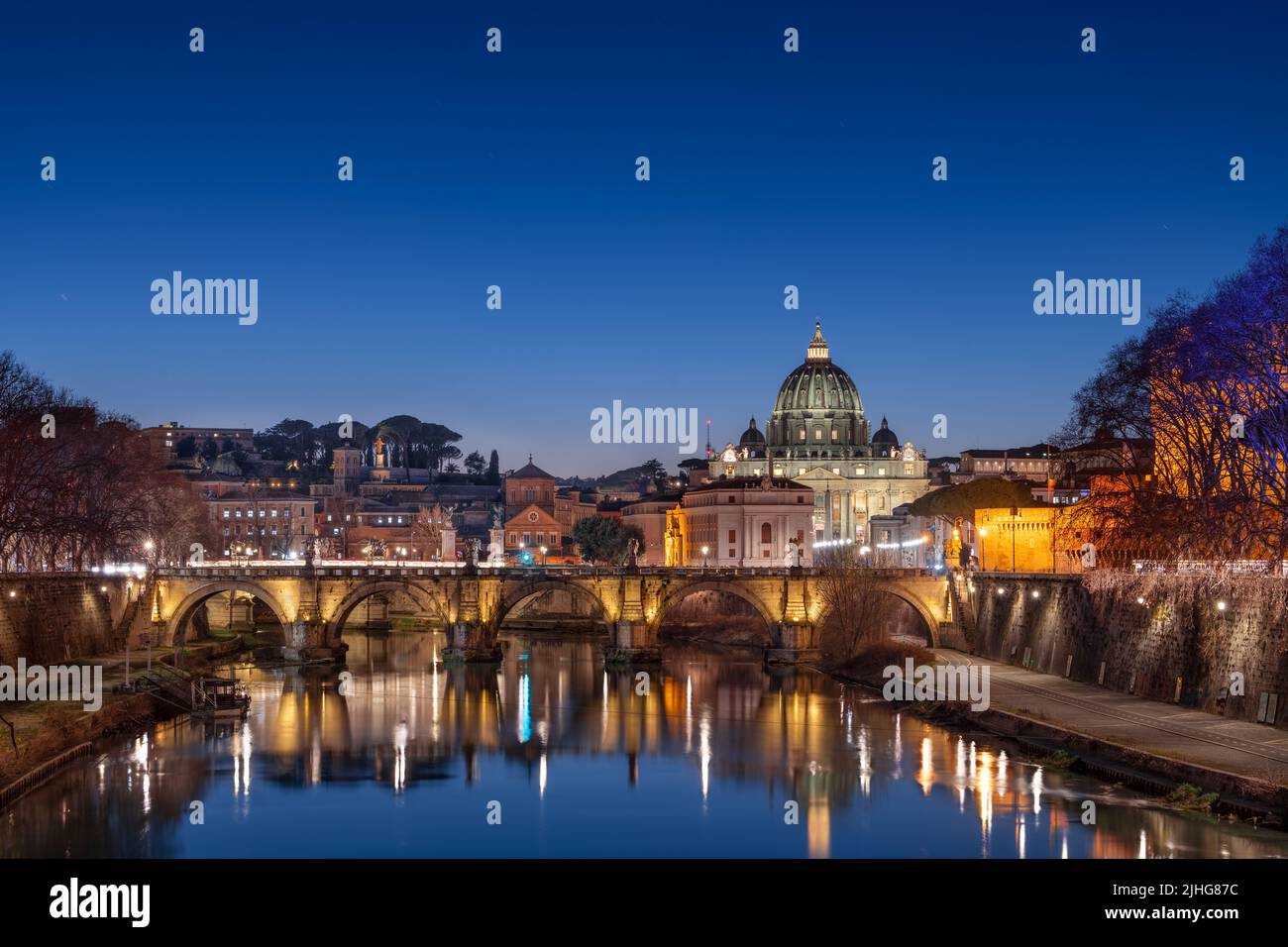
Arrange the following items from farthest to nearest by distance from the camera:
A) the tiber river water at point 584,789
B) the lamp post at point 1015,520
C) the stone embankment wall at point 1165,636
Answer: the lamp post at point 1015,520
the stone embankment wall at point 1165,636
the tiber river water at point 584,789

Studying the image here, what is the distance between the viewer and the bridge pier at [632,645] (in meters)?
81.5

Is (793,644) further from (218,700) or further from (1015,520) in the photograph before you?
(218,700)

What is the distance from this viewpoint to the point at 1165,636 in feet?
167

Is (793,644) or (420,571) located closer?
(793,644)

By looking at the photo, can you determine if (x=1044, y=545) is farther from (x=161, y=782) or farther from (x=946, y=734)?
(x=161, y=782)

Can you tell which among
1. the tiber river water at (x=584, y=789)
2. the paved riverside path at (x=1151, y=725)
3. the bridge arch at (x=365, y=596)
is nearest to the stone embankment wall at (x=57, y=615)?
the tiber river water at (x=584, y=789)

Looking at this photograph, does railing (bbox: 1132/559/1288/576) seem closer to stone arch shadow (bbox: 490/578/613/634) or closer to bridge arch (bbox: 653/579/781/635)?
bridge arch (bbox: 653/579/781/635)

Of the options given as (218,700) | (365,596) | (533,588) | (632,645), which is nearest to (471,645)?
(533,588)

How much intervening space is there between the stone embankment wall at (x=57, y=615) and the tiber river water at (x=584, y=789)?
7467 millimetres

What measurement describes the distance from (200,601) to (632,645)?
74.0 ft

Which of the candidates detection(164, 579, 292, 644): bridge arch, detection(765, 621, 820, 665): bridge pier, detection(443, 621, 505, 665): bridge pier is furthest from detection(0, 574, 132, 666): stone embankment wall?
detection(765, 621, 820, 665): bridge pier

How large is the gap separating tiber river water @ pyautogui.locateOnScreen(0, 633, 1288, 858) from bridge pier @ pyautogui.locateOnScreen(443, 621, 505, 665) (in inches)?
558

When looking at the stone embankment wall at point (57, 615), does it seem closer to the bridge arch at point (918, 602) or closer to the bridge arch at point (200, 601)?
the bridge arch at point (200, 601)
